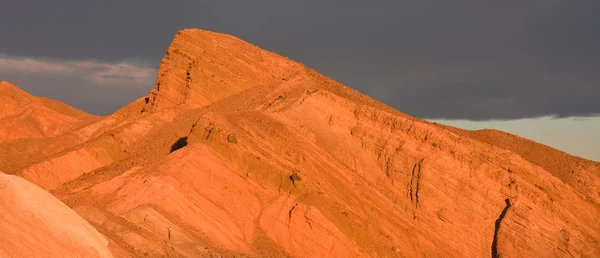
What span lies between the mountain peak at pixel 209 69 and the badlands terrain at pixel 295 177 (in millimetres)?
75

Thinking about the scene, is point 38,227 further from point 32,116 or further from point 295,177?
point 32,116

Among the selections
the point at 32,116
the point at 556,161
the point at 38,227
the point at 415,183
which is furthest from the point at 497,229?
the point at 32,116

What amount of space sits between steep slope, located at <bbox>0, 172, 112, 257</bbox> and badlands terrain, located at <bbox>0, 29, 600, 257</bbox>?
9.97ft

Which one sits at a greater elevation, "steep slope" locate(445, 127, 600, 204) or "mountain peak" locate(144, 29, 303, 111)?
"steep slope" locate(445, 127, 600, 204)

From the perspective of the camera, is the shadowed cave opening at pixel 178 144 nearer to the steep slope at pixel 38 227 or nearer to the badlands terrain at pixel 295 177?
the badlands terrain at pixel 295 177

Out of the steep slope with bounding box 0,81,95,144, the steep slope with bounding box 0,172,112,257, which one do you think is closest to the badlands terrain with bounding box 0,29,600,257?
the steep slope with bounding box 0,172,112,257

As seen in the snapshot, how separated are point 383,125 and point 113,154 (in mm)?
13716

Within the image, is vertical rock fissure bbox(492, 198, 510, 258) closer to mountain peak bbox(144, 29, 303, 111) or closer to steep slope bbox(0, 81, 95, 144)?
mountain peak bbox(144, 29, 303, 111)

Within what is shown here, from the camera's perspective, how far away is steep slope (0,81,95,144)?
2456 inches

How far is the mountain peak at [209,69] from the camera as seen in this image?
47188 millimetres

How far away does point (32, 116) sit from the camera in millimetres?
65000

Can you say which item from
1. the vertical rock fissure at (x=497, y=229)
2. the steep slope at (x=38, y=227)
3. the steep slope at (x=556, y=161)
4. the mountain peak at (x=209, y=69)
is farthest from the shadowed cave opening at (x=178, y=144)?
the steep slope at (x=38, y=227)

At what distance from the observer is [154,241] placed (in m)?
24.9

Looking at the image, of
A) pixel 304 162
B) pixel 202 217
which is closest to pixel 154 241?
pixel 202 217
